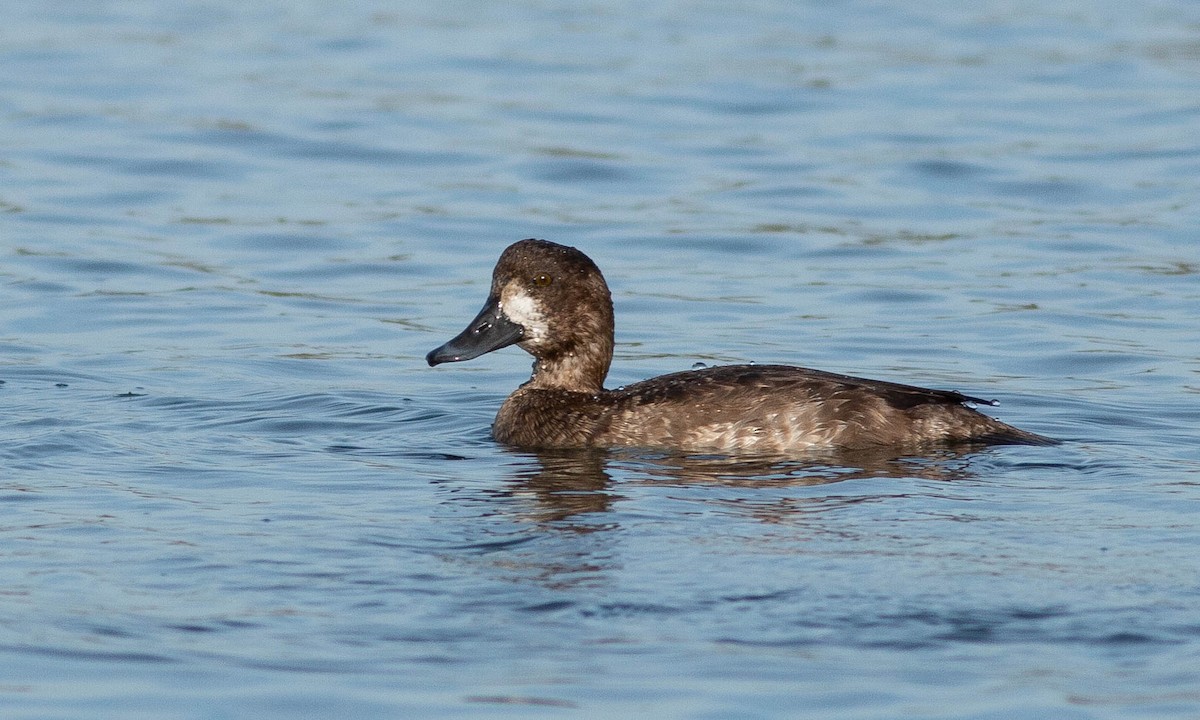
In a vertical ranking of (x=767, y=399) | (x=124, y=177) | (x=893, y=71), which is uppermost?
(x=893, y=71)

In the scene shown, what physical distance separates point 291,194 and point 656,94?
16.2 ft

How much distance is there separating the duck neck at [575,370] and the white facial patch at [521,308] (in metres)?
0.22

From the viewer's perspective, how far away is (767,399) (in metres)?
8.85

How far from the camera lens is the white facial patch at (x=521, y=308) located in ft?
31.3

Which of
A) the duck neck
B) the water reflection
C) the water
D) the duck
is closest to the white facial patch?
the duck

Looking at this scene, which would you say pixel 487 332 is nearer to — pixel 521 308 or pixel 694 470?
pixel 521 308

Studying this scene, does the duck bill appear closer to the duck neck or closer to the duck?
the duck

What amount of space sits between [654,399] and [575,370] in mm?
723

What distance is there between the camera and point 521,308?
9.55 m

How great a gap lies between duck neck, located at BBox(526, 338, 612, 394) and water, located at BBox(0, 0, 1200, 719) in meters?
0.45

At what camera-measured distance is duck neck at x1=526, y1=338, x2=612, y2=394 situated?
9.66m

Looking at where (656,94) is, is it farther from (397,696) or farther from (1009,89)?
(397,696)

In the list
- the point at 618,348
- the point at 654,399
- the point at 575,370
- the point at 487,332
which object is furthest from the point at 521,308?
the point at 618,348

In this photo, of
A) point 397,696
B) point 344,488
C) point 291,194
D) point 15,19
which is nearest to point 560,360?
point 344,488
